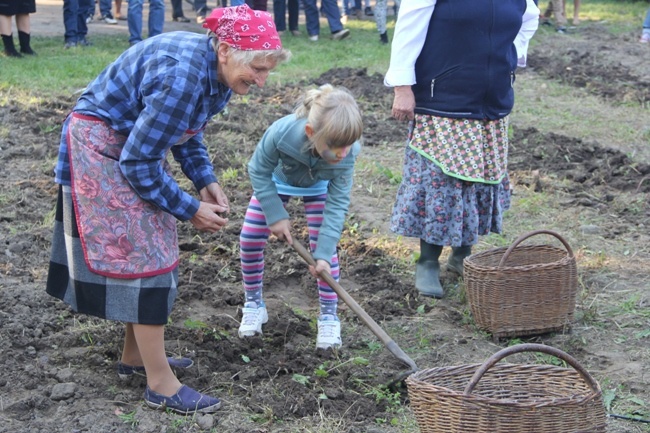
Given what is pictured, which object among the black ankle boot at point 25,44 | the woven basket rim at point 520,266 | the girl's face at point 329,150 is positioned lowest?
the black ankle boot at point 25,44

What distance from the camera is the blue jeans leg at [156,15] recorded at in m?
12.2

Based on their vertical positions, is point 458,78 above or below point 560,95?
above

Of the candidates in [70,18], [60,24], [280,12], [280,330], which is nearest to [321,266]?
[280,330]

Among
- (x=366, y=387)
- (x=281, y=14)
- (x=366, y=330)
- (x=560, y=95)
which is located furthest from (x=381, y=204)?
(x=281, y=14)

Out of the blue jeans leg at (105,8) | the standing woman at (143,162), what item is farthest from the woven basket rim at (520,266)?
the blue jeans leg at (105,8)

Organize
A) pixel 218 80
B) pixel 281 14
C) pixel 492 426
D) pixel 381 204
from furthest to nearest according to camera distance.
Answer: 1. pixel 281 14
2. pixel 381 204
3. pixel 218 80
4. pixel 492 426

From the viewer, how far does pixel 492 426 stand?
2.96 m

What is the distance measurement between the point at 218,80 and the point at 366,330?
1.75 metres

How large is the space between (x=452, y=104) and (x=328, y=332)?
138cm

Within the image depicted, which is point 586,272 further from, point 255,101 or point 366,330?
point 255,101

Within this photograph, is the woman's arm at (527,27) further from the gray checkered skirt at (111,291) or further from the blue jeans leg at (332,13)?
the blue jeans leg at (332,13)

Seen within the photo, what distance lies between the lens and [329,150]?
3.80 meters

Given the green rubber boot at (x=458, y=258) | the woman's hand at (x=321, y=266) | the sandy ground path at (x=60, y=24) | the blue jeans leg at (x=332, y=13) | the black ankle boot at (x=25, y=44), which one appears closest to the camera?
the woman's hand at (x=321, y=266)

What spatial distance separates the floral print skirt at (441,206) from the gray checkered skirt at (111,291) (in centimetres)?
183
